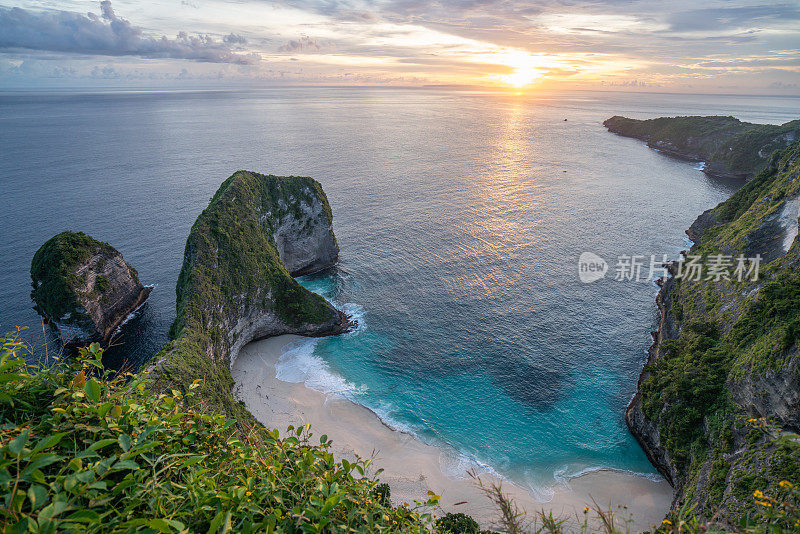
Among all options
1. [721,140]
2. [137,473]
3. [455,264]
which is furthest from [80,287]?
[721,140]

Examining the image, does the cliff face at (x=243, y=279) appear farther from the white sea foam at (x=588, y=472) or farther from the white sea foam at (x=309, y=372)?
the white sea foam at (x=588, y=472)

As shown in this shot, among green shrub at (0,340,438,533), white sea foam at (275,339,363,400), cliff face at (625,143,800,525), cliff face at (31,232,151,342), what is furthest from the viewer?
cliff face at (31,232,151,342)

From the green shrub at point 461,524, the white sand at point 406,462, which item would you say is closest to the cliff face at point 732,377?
the white sand at point 406,462

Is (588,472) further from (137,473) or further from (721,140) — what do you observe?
(721,140)

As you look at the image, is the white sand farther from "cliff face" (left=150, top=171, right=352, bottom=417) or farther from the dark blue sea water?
"cliff face" (left=150, top=171, right=352, bottom=417)

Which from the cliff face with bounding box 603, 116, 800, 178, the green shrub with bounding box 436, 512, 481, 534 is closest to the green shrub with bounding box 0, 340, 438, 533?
the green shrub with bounding box 436, 512, 481, 534

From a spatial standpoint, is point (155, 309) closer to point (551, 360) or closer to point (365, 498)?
point (551, 360)

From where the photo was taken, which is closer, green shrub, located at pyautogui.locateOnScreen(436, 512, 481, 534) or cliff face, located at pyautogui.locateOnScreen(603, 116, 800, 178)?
green shrub, located at pyautogui.locateOnScreen(436, 512, 481, 534)
